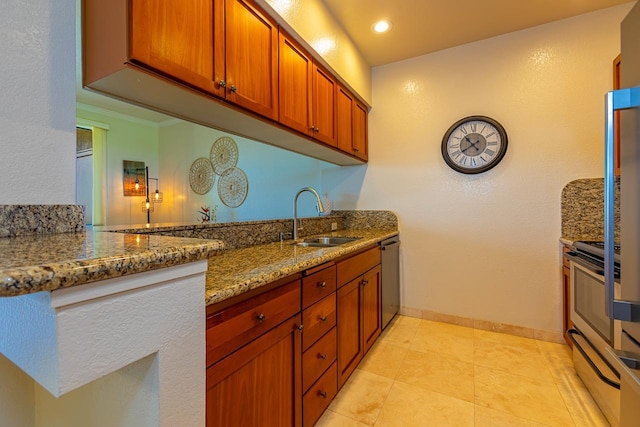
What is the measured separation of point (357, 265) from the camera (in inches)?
70.1

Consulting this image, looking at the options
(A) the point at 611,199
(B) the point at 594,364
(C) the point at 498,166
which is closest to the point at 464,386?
(B) the point at 594,364

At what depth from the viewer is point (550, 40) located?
2.22m

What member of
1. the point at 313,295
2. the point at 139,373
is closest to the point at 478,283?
the point at 313,295

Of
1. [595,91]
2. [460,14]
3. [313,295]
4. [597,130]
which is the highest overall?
[460,14]

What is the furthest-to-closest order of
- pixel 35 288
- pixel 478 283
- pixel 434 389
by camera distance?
pixel 478 283 < pixel 434 389 < pixel 35 288

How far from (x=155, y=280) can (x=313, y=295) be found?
81 cm

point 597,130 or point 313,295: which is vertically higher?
point 597,130

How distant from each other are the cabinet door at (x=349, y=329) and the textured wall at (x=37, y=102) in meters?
1.31

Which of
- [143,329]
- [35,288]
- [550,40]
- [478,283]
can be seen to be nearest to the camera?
[35,288]

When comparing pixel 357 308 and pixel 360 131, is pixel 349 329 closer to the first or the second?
pixel 357 308

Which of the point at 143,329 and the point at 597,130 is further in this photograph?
the point at 597,130

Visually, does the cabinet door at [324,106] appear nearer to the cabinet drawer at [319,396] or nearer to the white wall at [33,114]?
the white wall at [33,114]

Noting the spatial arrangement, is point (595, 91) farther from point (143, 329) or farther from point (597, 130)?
point (143, 329)

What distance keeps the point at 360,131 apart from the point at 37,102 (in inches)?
91.6
